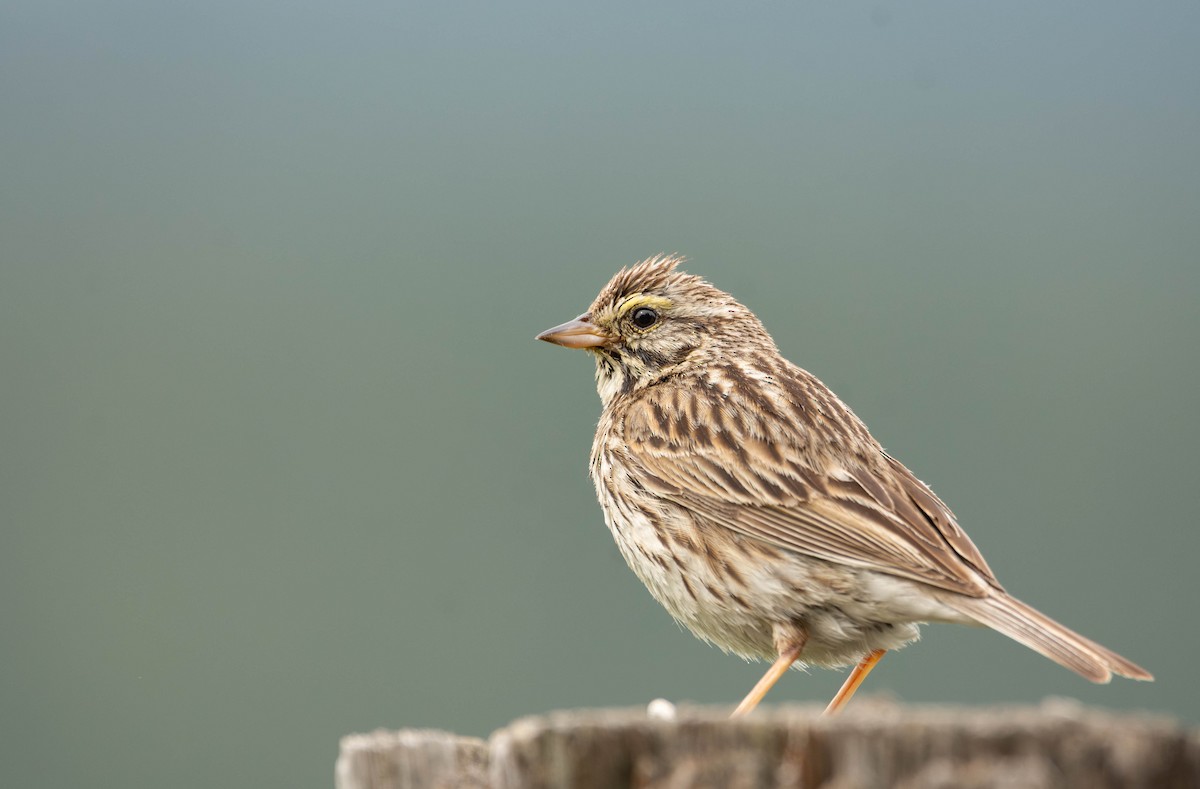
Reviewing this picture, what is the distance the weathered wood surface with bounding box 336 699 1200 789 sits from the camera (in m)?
3.37

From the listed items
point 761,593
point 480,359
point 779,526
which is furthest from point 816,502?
point 480,359

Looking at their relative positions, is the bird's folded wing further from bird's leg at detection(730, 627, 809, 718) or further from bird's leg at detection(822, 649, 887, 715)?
bird's leg at detection(822, 649, 887, 715)

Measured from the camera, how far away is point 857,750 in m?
3.45

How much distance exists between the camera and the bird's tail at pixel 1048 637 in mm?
5816

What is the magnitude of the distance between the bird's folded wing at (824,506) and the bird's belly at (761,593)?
0.24 ft

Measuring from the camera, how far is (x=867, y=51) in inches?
2874

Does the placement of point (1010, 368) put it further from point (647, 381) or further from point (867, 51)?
point (867, 51)

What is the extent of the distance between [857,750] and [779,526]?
12.4 feet

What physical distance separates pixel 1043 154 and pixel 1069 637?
57.1 meters

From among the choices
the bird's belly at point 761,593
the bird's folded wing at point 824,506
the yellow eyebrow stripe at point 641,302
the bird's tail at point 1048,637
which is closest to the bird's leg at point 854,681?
the bird's belly at point 761,593

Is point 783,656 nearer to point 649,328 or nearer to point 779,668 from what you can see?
point 779,668

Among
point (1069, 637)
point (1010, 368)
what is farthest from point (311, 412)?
point (1069, 637)

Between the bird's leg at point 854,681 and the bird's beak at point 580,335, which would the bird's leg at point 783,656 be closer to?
the bird's leg at point 854,681

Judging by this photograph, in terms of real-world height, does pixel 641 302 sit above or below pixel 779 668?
above
